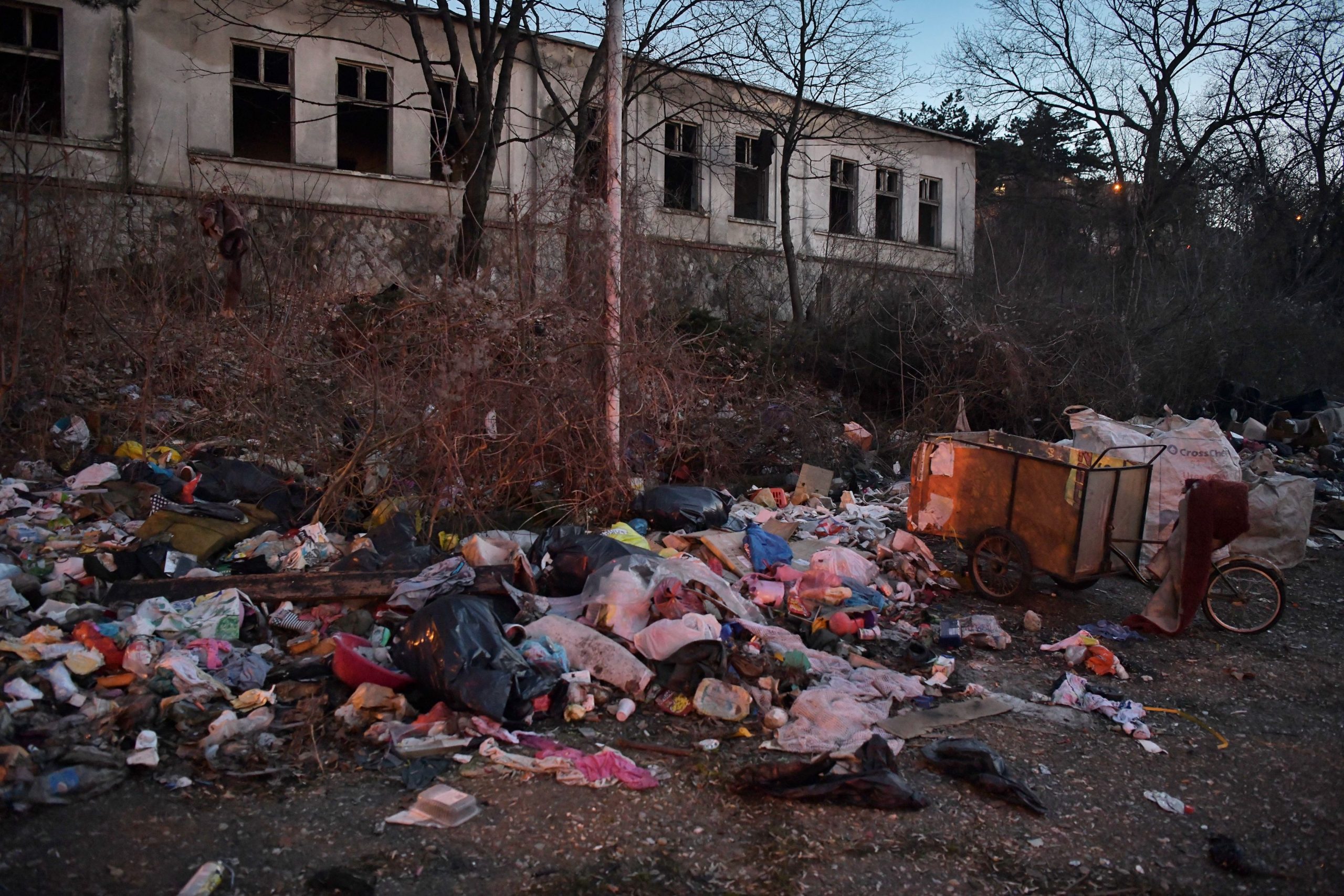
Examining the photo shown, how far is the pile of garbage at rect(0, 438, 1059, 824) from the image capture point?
3.43 m

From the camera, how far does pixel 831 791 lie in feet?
10.7

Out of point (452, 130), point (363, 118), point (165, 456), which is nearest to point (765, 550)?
point (165, 456)

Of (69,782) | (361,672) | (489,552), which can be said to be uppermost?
(489,552)

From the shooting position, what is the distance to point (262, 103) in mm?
14078

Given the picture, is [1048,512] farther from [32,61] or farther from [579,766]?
[32,61]

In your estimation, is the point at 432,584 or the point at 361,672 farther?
the point at 432,584

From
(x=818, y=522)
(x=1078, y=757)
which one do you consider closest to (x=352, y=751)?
(x=1078, y=757)

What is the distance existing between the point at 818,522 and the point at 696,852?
14.7ft

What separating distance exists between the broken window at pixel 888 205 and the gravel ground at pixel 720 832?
1755cm

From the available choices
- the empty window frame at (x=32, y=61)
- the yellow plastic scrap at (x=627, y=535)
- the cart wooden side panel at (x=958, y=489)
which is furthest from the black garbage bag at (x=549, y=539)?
the empty window frame at (x=32, y=61)

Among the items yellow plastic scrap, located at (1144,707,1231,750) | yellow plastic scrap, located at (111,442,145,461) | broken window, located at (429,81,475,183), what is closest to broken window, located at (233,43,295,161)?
broken window, located at (429,81,475,183)

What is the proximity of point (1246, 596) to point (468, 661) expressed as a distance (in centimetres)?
452

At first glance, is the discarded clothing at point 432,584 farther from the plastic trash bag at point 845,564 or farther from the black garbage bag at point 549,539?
the plastic trash bag at point 845,564

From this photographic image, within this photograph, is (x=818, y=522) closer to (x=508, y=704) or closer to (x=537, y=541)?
(x=537, y=541)
